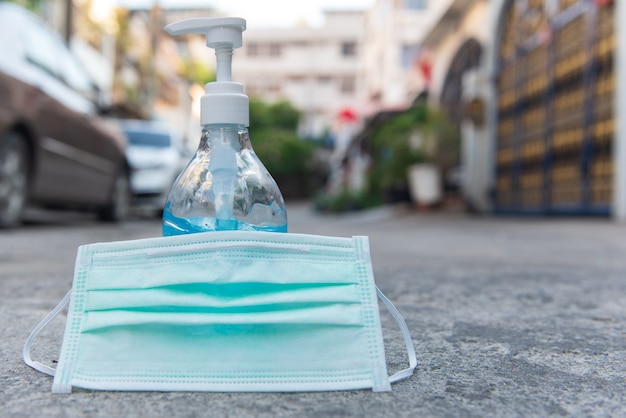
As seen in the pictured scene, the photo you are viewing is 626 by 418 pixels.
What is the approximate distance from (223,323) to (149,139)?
9.35m

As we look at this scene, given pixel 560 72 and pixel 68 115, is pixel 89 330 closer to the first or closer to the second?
pixel 68 115

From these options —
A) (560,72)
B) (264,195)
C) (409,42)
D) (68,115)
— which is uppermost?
(409,42)

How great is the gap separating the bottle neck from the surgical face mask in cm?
24

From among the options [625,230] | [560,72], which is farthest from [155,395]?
[560,72]

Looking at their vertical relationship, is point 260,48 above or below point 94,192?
above

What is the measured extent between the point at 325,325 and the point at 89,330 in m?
0.45

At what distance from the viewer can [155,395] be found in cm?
124

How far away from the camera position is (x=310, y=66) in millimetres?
42312

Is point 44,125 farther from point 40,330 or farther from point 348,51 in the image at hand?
point 348,51

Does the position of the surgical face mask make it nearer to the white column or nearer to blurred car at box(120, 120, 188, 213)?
the white column

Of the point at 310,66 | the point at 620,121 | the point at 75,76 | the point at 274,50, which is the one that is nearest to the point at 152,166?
the point at 75,76

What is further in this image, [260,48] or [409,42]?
[260,48]

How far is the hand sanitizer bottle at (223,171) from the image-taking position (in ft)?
4.54

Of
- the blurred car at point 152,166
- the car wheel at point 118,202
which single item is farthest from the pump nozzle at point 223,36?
the blurred car at point 152,166
